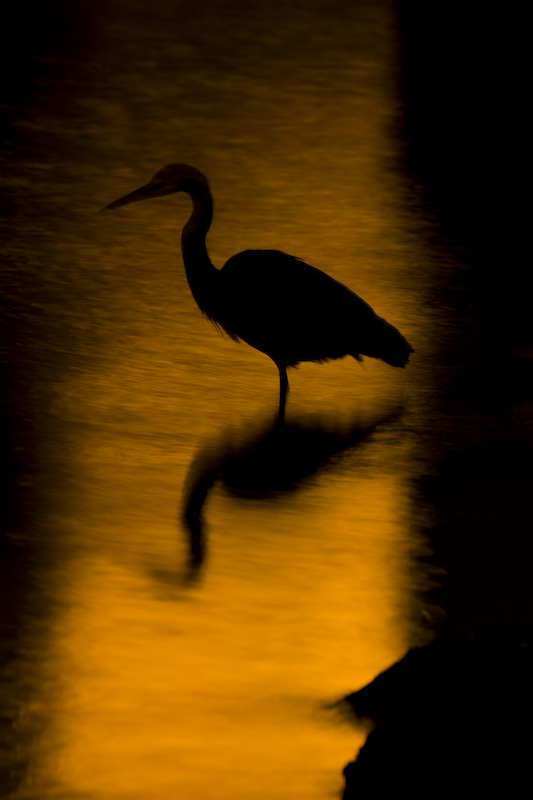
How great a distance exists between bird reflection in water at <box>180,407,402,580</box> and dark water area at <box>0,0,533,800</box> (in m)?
0.01

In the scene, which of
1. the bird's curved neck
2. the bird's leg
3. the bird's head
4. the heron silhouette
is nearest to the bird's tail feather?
the heron silhouette

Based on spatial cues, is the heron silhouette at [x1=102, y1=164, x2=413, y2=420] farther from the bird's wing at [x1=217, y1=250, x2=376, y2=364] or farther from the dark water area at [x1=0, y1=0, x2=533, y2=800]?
the dark water area at [x1=0, y1=0, x2=533, y2=800]

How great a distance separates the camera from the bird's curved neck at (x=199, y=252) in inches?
266

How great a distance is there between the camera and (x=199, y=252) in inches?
266

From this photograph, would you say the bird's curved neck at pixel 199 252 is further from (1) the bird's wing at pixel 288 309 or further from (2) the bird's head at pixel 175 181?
(1) the bird's wing at pixel 288 309

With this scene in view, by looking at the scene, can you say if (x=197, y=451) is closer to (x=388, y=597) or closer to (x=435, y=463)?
(x=435, y=463)

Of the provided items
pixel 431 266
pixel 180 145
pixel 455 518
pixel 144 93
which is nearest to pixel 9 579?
pixel 455 518

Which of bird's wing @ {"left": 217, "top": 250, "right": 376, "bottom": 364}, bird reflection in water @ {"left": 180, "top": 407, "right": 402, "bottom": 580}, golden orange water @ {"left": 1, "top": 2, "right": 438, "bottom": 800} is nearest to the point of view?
golden orange water @ {"left": 1, "top": 2, "right": 438, "bottom": 800}

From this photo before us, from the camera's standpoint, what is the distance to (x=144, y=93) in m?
12.5

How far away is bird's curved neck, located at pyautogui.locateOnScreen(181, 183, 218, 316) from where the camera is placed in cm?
675

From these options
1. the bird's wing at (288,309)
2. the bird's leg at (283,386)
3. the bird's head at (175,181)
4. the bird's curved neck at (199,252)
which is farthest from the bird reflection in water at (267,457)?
the bird's head at (175,181)

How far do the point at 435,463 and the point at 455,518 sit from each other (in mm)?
538

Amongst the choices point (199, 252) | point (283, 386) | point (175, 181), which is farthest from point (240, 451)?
point (175, 181)

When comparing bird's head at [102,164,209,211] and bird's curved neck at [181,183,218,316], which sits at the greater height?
bird's head at [102,164,209,211]
